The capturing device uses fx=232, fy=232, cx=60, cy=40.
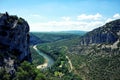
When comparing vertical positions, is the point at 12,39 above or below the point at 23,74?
above

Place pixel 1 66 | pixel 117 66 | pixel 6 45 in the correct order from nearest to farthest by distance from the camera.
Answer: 1. pixel 1 66
2. pixel 6 45
3. pixel 117 66

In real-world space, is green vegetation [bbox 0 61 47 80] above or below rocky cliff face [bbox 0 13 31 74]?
below

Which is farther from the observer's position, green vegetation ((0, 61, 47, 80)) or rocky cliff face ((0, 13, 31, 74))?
rocky cliff face ((0, 13, 31, 74))

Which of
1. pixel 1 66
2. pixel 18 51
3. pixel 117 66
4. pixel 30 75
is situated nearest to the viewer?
pixel 1 66

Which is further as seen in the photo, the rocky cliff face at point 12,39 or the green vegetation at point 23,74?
the rocky cliff face at point 12,39

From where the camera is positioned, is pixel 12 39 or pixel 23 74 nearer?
pixel 23 74

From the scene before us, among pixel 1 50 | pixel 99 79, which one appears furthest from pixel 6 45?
pixel 99 79

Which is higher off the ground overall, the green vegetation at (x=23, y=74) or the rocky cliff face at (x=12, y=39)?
the rocky cliff face at (x=12, y=39)

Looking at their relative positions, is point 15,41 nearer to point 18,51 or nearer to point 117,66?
point 18,51
